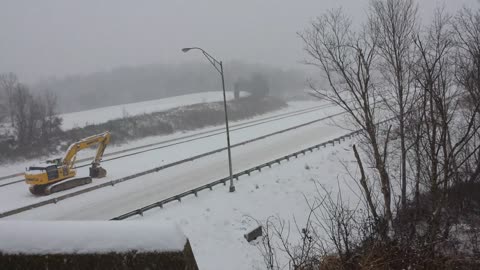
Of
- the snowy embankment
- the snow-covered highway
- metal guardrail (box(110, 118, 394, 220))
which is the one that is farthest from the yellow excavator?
the snowy embankment

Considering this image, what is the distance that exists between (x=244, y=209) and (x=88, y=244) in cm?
1487

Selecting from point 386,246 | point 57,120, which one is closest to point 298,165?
point 386,246

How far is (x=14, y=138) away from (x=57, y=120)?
483 centimetres

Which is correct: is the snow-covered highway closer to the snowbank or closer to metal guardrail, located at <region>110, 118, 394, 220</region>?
metal guardrail, located at <region>110, 118, 394, 220</region>

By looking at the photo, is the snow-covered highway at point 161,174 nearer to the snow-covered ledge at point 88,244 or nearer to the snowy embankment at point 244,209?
the snowy embankment at point 244,209

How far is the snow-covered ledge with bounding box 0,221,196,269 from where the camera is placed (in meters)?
1.92

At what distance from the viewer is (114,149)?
33188mm

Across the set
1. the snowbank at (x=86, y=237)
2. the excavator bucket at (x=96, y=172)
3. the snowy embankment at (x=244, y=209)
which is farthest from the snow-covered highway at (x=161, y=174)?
the snowbank at (x=86, y=237)

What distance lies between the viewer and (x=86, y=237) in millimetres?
1994

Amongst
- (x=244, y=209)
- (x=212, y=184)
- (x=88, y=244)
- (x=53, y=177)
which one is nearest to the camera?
(x=88, y=244)

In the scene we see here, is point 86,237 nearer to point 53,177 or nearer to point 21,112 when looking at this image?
point 53,177

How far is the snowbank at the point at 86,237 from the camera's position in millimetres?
1930

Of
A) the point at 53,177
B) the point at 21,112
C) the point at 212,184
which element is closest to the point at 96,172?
the point at 53,177

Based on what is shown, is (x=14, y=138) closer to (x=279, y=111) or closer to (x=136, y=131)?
(x=136, y=131)
